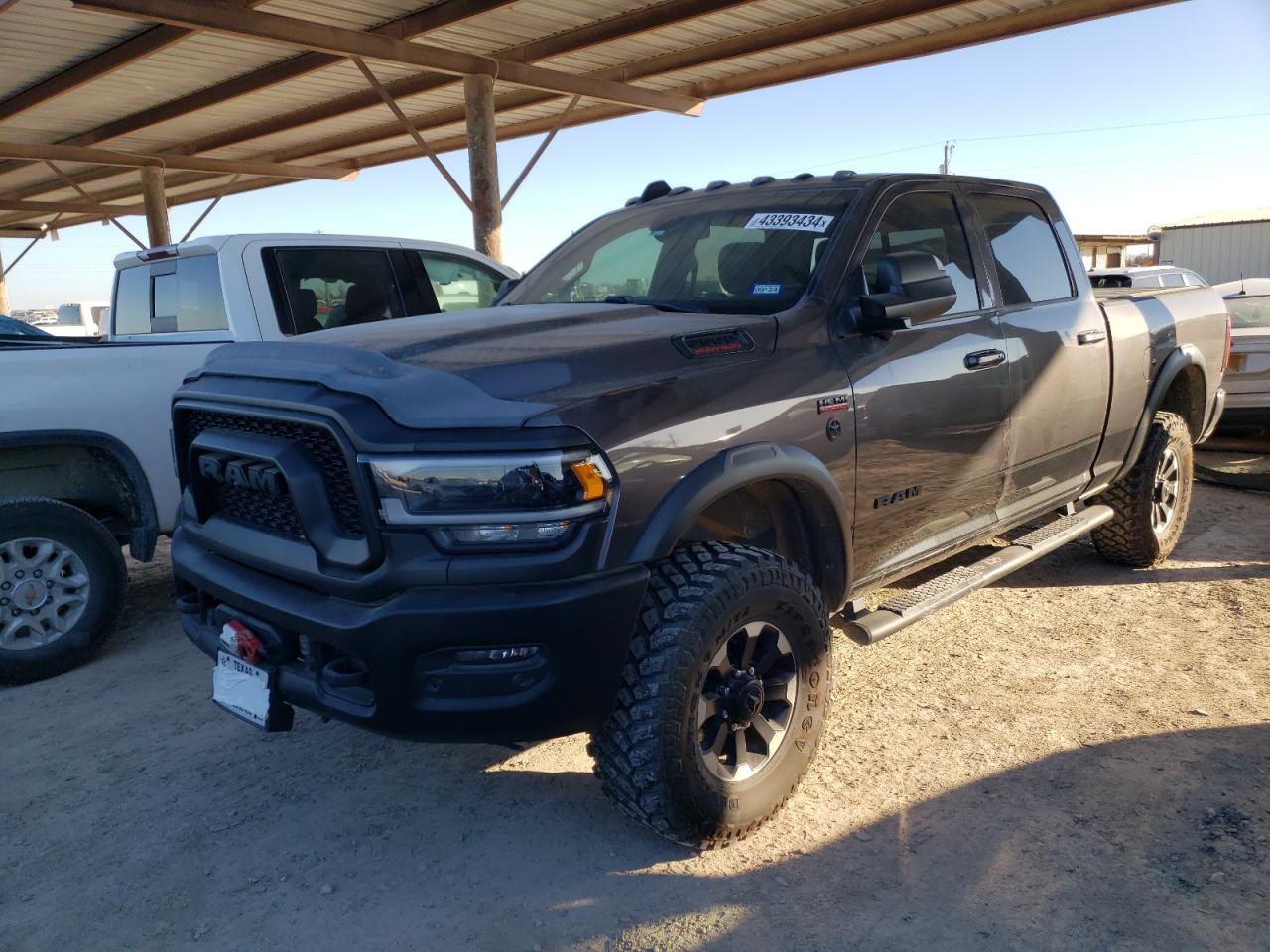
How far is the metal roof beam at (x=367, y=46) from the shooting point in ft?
27.1

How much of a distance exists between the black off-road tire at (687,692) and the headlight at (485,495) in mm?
418

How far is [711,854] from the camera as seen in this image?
115 inches

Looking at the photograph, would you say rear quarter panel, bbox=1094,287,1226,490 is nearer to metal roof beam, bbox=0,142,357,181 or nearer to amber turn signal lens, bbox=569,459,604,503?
amber turn signal lens, bbox=569,459,604,503

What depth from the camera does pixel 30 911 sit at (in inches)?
108

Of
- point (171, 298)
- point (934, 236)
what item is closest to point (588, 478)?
point (934, 236)

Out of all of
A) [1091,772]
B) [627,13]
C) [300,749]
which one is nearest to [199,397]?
[300,749]

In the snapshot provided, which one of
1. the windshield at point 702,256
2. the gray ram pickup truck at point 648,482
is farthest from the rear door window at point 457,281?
the gray ram pickup truck at point 648,482

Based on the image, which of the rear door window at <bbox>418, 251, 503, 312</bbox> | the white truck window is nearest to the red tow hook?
the rear door window at <bbox>418, 251, 503, 312</bbox>

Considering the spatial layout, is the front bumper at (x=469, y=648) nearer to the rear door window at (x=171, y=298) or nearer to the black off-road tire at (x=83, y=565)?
the black off-road tire at (x=83, y=565)

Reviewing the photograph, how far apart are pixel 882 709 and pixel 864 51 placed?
9233mm

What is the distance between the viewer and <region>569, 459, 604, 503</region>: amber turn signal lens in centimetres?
245

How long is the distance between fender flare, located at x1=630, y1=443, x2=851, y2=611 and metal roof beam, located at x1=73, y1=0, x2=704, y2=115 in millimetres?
7801

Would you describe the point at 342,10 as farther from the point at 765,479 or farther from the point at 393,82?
the point at 765,479

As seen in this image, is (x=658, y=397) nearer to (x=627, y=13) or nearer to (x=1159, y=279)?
(x=627, y=13)
